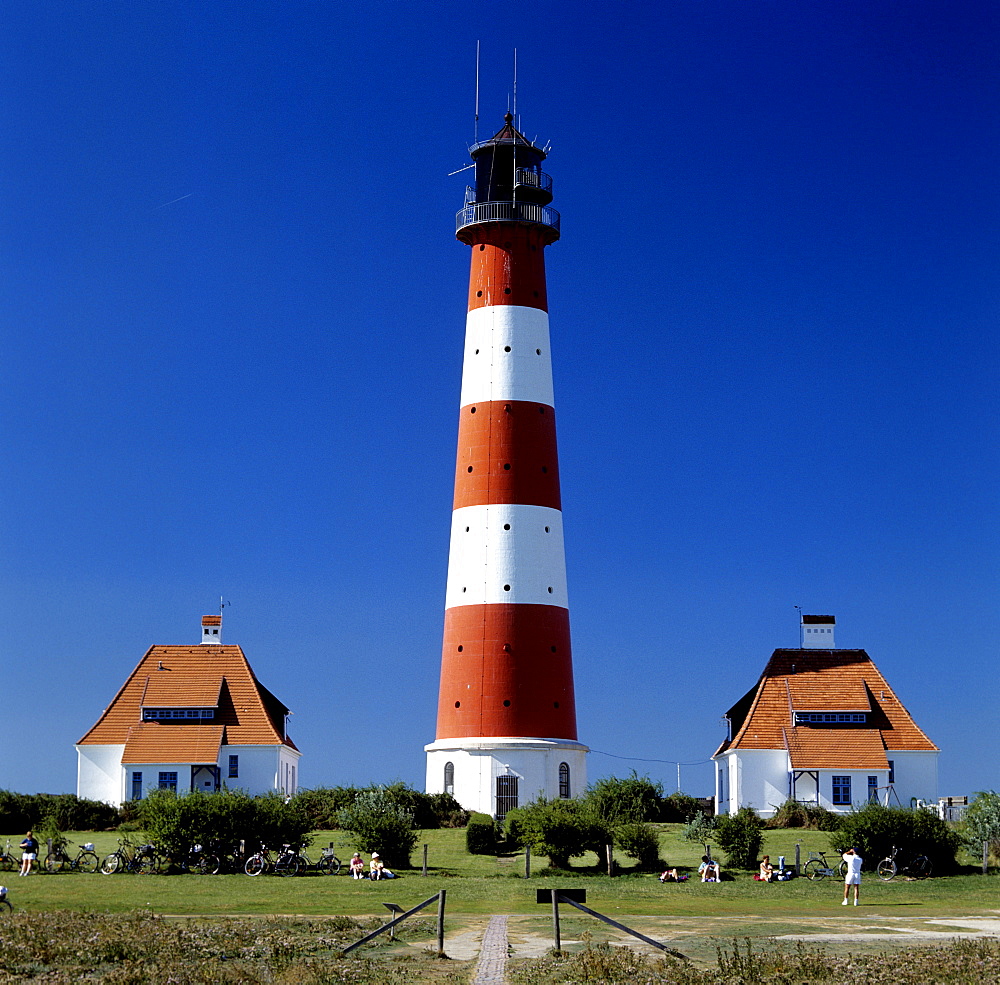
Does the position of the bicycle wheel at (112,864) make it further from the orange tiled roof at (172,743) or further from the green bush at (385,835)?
the orange tiled roof at (172,743)

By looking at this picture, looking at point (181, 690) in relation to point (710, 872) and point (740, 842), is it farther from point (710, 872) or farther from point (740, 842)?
point (710, 872)

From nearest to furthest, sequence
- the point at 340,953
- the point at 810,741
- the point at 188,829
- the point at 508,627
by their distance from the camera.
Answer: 1. the point at 340,953
2. the point at 188,829
3. the point at 508,627
4. the point at 810,741

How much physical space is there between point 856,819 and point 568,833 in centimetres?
790

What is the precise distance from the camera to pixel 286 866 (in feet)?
125

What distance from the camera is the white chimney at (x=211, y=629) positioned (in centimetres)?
5962

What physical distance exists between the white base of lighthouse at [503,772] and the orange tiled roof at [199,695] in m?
8.08

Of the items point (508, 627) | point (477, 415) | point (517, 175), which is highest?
point (517, 175)

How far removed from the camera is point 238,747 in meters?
54.4

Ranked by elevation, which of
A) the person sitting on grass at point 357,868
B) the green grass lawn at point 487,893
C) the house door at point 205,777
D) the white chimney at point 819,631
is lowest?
the green grass lawn at point 487,893

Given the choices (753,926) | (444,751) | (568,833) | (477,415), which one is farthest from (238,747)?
(753,926)

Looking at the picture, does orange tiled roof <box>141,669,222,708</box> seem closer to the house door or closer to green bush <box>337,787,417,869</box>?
the house door

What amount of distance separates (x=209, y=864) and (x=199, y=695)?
18073 millimetres

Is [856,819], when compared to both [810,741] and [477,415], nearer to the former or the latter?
[810,741]

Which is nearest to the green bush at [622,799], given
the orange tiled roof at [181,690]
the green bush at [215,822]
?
the green bush at [215,822]
